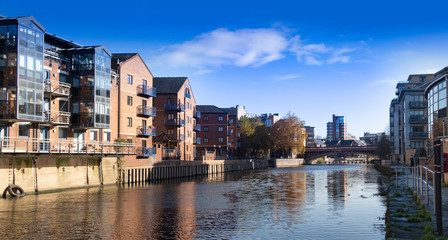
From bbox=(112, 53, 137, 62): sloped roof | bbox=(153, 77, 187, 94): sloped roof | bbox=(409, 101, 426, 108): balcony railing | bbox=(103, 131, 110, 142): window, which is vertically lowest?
bbox=(103, 131, 110, 142): window

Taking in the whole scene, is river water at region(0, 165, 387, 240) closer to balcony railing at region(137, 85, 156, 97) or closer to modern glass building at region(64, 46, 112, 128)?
modern glass building at region(64, 46, 112, 128)

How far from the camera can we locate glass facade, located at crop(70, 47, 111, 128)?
169 ft

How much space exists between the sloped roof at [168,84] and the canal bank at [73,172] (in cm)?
1593

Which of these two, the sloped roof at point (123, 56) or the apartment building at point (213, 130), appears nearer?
the sloped roof at point (123, 56)

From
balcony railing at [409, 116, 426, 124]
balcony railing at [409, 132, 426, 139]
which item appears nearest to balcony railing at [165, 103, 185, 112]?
balcony railing at [409, 132, 426, 139]

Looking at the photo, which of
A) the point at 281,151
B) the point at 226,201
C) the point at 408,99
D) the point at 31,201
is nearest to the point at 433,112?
the point at 226,201

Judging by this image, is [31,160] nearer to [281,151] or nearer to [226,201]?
[226,201]

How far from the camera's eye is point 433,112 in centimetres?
4275

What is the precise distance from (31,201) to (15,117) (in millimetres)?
8836

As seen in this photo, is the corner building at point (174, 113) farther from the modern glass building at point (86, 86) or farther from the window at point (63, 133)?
the window at point (63, 133)

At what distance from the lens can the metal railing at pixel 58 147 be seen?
128ft

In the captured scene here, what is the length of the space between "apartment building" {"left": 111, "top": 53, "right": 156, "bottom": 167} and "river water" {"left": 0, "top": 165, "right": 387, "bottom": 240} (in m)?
19.3

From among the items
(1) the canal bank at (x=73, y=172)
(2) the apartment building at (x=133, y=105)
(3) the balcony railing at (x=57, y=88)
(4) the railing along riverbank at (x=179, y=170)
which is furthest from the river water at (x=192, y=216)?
(2) the apartment building at (x=133, y=105)

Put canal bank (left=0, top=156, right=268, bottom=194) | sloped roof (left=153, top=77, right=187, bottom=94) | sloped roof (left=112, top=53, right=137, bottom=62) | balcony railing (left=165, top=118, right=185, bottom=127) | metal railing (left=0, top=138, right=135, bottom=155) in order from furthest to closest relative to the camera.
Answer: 1. sloped roof (left=153, top=77, right=187, bottom=94)
2. balcony railing (left=165, top=118, right=185, bottom=127)
3. sloped roof (left=112, top=53, right=137, bottom=62)
4. canal bank (left=0, top=156, right=268, bottom=194)
5. metal railing (left=0, top=138, right=135, bottom=155)
